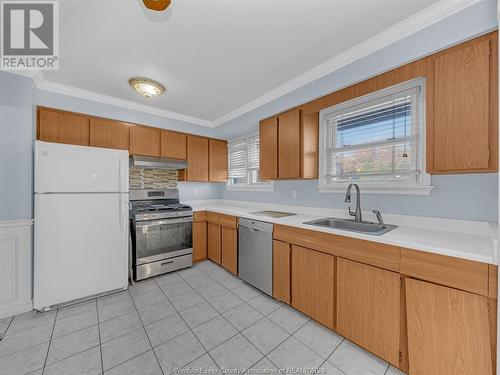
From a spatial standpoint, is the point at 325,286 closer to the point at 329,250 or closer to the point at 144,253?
the point at 329,250

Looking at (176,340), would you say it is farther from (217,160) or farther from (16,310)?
(217,160)

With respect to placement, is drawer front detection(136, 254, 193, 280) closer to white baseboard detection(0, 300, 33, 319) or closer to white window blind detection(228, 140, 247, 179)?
white baseboard detection(0, 300, 33, 319)

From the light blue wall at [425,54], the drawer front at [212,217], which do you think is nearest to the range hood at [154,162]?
the drawer front at [212,217]

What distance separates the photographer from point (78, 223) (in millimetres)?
2279

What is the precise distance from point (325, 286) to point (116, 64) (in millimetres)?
3015

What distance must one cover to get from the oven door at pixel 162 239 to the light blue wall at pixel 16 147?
1137mm

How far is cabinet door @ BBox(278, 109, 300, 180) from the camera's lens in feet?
8.21

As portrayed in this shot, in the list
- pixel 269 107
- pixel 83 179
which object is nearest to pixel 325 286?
pixel 269 107

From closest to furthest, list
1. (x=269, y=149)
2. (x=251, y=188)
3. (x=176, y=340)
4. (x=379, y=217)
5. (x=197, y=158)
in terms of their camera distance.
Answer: (x=176, y=340), (x=379, y=217), (x=269, y=149), (x=251, y=188), (x=197, y=158)

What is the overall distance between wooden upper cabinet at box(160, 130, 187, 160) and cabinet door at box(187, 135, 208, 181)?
91 mm

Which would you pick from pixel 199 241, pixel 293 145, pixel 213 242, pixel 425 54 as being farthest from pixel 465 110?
pixel 199 241

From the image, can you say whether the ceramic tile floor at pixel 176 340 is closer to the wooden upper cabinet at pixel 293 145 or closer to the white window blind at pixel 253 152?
the wooden upper cabinet at pixel 293 145

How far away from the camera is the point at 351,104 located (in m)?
2.23

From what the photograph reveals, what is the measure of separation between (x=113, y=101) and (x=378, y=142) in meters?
3.51
